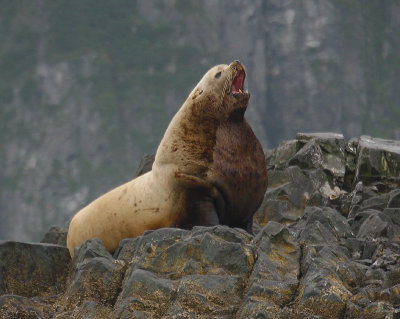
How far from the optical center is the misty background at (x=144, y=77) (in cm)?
17375

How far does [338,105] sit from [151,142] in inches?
1520

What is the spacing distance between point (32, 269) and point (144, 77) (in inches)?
7127

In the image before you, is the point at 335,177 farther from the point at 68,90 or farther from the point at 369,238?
the point at 68,90

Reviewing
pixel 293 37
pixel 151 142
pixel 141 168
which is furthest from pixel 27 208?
pixel 141 168

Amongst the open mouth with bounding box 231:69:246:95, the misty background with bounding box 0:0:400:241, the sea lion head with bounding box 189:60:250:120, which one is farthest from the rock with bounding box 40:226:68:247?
the misty background with bounding box 0:0:400:241

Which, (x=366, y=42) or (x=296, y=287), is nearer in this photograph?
(x=296, y=287)

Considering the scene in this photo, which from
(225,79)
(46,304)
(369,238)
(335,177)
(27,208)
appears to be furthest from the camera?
(27,208)

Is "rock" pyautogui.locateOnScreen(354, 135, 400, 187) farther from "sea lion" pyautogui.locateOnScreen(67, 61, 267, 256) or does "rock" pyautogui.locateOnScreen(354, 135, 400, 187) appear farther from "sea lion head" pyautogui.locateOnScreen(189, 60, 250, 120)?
"sea lion head" pyautogui.locateOnScreen(189, 60, 250, 120)

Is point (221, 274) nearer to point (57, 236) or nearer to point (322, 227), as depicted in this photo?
point (322, 227)

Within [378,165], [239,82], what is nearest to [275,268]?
[239,82]

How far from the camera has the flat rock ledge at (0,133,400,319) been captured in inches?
301

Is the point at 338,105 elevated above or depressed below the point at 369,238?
below

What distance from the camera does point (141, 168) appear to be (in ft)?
53.1

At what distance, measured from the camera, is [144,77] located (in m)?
189
